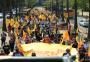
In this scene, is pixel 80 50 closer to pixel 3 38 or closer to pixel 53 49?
pixel 53 49

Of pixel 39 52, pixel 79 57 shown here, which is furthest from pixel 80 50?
pixel 39 52

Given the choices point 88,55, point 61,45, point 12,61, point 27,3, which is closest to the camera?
point 12,61

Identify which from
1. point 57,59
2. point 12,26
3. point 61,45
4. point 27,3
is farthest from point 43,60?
point 27,3

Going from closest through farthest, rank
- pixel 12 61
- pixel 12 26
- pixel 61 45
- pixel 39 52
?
pixel 12 61 → pixel 39 52 → pixel 61 45 → pixel 12 26

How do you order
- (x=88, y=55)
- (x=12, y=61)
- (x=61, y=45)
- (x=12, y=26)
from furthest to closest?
(x=12, y=26), (x=61, y=45), (x=88, y=55), (x=12, y=61)

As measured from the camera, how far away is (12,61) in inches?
294

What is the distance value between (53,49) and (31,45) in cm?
276

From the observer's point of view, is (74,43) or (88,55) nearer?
(88,55)

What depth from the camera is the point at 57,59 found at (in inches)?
295

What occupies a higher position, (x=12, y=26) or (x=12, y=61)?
(x=12, y=61)

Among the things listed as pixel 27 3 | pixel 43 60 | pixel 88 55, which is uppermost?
pixel 43 60

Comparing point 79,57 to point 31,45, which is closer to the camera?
point 79,57

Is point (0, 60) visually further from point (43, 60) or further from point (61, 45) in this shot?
point (61, 45)

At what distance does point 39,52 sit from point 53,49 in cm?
131
